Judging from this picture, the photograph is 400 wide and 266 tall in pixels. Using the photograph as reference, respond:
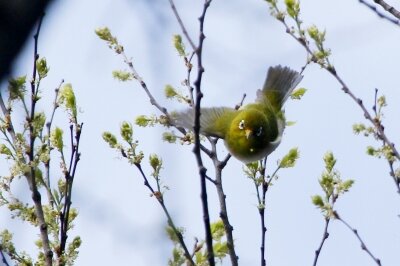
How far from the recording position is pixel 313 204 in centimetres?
347

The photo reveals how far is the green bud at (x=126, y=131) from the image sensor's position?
3338 millimetres

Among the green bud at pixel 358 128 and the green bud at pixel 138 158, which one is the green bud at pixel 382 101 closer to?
the green bud at pixel 358 128

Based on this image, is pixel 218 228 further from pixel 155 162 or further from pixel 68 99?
pixel 68 99

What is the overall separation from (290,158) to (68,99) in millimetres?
1171

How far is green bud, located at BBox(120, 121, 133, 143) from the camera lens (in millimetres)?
3338

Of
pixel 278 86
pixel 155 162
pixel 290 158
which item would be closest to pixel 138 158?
pixel 155 162

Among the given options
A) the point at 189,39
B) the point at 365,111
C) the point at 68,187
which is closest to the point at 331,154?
the point at 365,111

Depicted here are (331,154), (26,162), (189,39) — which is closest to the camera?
(189,39)

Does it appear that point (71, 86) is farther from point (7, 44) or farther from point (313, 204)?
point (7, 44)

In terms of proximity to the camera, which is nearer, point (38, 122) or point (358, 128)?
point (38, 122)

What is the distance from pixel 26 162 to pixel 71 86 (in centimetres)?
57

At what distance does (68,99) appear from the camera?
3.32 metres

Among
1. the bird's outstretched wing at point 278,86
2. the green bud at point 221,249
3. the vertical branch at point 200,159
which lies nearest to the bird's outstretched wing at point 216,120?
the bird's outstretched wing at point 278,86

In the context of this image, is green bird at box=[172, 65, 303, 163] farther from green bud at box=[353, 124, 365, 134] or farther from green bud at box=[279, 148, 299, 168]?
green bud at box=[353, 124, 365, 134]
